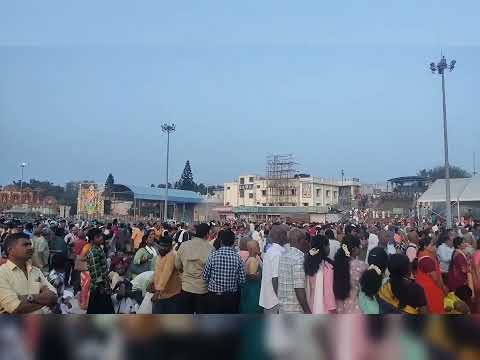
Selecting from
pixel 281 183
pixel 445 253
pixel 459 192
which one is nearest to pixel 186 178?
pixel 281 183

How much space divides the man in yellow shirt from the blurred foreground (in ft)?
5.54

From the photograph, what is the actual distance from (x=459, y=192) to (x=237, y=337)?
3044 centimetres

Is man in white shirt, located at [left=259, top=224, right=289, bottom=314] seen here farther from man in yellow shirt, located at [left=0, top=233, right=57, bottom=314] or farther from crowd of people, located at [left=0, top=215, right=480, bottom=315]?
man in yellow shirt, located at [left=0, top=233, right=57, bottom=314]

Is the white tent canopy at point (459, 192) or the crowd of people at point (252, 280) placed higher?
the white tent canopy at point (459, 192)

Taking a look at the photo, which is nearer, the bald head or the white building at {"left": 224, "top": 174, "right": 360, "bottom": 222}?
the bald head

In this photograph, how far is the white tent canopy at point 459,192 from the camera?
27609 millimetres

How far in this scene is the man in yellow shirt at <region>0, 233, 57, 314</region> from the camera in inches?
112

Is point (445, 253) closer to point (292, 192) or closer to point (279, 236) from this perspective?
point (279, 236)

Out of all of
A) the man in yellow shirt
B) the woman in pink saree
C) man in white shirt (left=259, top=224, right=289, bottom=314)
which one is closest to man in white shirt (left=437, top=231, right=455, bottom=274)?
man in white shirt (left=259, top=224, right=289, bottom=314)

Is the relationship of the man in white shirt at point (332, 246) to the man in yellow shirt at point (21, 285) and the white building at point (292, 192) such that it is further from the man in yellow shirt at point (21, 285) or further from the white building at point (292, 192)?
the white building at point (292, 192)

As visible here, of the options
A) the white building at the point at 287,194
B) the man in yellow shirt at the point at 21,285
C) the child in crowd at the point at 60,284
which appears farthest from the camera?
the white building at the point at 287,194

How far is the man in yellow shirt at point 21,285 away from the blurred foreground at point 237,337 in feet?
5.54

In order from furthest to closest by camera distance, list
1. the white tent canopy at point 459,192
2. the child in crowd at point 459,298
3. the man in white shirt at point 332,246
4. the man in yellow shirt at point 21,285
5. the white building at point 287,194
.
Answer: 1. the white building at point 287,194
2. the white tent canopy at point 459,192
3. the man in white shirt at point 332,246
4. the child in crowd at point 459,298
5. the man in yellow shirt at point 21,285

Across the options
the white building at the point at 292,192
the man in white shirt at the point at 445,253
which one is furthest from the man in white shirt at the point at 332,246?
the white building at the point at 292,192
